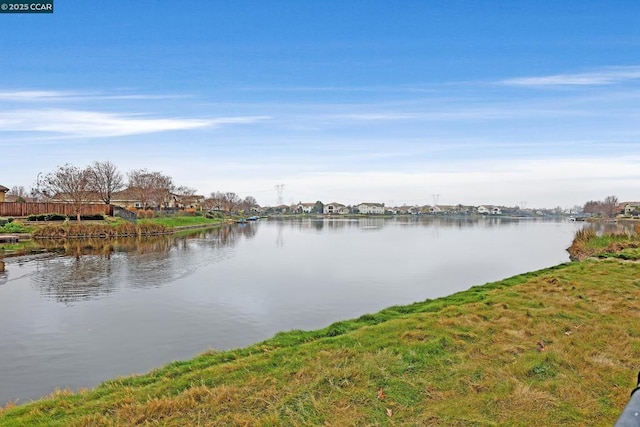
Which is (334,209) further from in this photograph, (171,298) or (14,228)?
(171,298)

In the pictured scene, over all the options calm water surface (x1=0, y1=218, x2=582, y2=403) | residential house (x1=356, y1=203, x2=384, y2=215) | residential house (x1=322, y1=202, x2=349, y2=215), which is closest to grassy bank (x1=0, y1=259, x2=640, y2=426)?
calm water surface (x1=0, y1=218, x2=582, y2=403)

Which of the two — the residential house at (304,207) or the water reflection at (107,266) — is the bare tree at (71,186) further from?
the residential house at (304,207)

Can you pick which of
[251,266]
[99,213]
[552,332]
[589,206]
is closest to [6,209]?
[99,213]

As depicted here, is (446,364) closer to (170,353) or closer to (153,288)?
(170,353)

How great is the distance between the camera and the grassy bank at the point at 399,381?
4293mm

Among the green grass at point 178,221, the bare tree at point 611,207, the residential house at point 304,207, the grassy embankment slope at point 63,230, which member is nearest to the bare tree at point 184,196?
the green grass at point 178,221

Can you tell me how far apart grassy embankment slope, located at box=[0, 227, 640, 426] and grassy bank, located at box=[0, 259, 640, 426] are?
0.04ft

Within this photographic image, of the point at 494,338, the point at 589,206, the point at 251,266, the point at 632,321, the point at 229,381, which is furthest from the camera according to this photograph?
the point at 589,206

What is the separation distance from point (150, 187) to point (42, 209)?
21942 mm

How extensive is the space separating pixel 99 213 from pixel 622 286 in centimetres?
4467

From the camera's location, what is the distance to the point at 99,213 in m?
44.2

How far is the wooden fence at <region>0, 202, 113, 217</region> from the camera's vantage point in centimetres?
3900

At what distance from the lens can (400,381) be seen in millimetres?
4973

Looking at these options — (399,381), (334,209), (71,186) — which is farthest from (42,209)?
(334,209)
